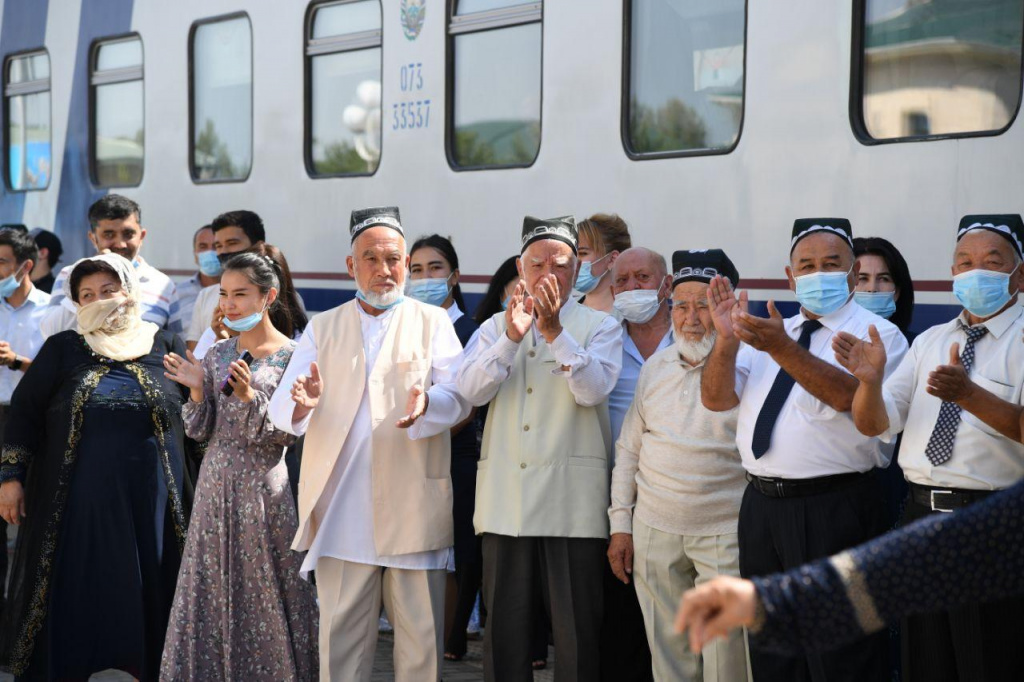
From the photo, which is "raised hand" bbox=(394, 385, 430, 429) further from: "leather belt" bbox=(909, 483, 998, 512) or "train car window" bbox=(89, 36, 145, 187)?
"train car window" bbox=(89, 36, 145, 187)

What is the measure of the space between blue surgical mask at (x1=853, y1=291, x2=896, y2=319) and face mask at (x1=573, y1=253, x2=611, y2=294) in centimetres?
122

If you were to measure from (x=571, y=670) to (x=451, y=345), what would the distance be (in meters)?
1.26

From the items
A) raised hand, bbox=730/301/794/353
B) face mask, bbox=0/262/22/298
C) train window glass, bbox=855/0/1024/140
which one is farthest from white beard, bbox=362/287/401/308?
face mask, bbox=0/262/22/298

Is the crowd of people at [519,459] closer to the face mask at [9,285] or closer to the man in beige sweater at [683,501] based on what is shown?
the man in beige sweater at [683,501]

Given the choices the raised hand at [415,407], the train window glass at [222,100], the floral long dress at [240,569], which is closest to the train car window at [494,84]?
the train window glass at [222,100]

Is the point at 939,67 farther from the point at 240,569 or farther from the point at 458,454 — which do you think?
the point at 240,569

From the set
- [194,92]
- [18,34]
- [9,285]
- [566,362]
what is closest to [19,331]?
[9,285]

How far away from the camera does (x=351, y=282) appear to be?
809cm

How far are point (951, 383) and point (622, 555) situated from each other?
141 centimetres

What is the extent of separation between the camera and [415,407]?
4.85 metres

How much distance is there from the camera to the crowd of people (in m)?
4.34

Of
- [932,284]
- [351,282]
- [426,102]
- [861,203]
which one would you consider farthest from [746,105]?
[351,282]

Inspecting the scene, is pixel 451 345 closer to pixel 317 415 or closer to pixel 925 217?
pixel 317 415

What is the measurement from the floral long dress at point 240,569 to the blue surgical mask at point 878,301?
2225 millimetres
